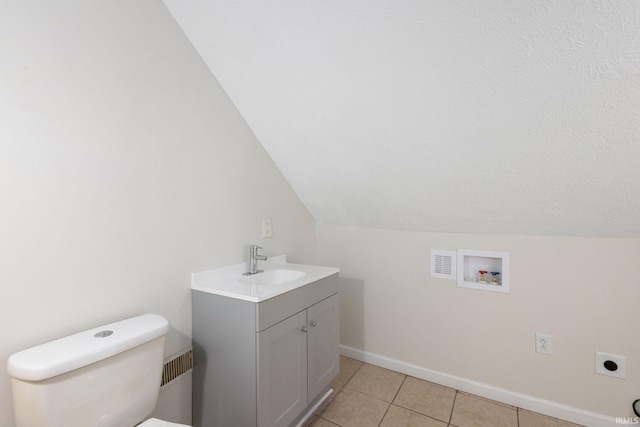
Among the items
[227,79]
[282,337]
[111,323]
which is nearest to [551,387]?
[282,337]

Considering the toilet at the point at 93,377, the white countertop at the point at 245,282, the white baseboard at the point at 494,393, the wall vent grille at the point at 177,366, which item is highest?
the white countertop at the point at 245,282

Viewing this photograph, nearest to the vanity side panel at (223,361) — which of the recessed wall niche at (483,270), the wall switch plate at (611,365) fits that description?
the recessed wall niche at (483,270)

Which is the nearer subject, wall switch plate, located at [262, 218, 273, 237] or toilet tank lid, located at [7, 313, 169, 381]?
toilet tank lid, located at [7, 313, 169, 381]

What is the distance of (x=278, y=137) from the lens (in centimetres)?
174

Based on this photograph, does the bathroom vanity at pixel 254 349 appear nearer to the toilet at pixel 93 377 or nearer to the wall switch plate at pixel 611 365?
the toilet at pixel 93 377

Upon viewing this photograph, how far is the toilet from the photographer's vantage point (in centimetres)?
81

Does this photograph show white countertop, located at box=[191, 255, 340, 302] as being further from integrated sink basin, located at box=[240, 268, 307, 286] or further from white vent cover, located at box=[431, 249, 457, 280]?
white vent cover, located at box=[431, 249, 457, 280]

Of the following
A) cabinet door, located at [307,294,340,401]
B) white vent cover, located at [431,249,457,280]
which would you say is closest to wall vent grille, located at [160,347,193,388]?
cabinet door, located at [307,294,340,401]

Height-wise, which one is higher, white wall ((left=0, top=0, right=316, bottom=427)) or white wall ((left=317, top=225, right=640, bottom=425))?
white wall ((left=0, top=0, right=316, bottom=427))

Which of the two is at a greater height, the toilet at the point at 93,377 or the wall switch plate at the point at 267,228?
the wall switch plate at the point at 267,228

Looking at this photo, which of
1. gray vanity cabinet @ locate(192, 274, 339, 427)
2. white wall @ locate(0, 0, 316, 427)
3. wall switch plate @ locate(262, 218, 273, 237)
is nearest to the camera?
white wall @ locate(0, 0, 316, 427)

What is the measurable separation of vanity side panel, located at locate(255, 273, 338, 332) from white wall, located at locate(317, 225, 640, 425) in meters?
0.56

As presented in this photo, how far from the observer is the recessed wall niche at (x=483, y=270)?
69.6 inches

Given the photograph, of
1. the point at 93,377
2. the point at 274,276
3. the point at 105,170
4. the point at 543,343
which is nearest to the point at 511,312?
the point at 543,343
